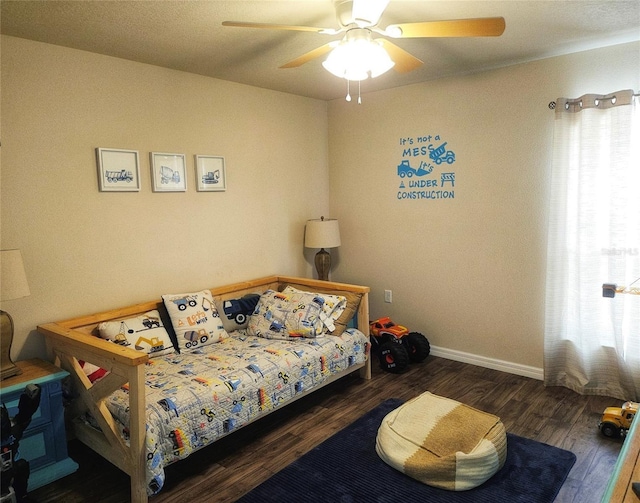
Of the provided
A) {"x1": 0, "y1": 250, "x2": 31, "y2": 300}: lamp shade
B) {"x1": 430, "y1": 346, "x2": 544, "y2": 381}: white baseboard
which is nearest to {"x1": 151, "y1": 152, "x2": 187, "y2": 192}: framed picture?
{"x1": 0, "y1": 250, "x2": 31, "y2": 300}: lamp shade

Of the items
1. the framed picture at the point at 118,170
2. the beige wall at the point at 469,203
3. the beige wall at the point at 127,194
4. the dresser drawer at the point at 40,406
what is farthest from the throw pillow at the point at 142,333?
the beige wall at the point at 469,203

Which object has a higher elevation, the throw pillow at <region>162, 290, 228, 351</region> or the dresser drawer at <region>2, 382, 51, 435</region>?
the throw pillow at <region>162, 290, 228, 351</region>

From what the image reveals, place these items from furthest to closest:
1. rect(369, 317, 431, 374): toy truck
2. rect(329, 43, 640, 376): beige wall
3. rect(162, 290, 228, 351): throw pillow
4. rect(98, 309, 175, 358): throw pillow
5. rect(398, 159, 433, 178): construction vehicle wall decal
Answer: rect(398, 159, 433, 178): construction vehicle wall decal < rect(369, 317, 431, 374): toy truck < rect(329, 43, 640, 376): beige wall < rect(162, 290, 228, 351): throw pillow < rect(98, 309, 175, 358): throw pillow

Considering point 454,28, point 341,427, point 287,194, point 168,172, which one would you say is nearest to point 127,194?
point 168,172

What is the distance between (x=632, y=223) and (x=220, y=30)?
286cm

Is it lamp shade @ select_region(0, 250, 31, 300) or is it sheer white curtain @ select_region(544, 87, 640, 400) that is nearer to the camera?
lamp shade @ select_region(0, 250, 31, 300)

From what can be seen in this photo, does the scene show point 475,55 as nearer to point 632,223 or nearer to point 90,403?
point 632,223

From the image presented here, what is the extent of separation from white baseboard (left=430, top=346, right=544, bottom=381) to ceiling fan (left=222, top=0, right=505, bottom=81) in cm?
252

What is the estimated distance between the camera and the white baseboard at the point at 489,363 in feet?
11.4

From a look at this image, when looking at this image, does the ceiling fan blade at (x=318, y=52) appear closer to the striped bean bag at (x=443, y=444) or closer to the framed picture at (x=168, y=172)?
the framed picture at (x=168, y=172)

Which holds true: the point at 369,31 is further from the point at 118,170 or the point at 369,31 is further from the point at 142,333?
the point at 142,333

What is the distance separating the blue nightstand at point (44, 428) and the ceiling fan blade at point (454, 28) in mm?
2433

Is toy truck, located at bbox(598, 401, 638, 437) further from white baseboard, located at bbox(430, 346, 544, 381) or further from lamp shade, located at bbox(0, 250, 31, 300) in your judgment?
lamp shade, located at bbox(0, 250, 31, 300)

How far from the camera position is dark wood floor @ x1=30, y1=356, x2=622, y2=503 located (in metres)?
2.26
